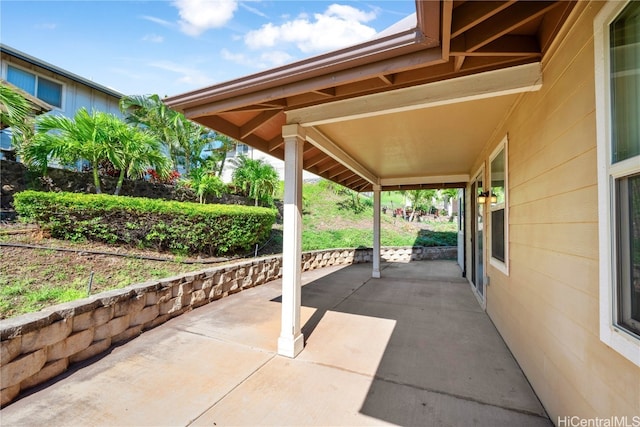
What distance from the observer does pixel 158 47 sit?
18.6 ft

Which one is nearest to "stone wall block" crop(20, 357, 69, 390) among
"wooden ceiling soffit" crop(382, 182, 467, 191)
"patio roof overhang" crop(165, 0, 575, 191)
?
"patio roof overhang" crop(165, 0, 575, 191)

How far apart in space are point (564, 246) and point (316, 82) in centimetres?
221

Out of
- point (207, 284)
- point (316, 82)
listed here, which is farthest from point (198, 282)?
point (316, 82)

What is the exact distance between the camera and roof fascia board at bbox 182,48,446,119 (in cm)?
194

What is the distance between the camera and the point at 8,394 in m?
2.12

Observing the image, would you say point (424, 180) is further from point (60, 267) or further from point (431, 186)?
point (60, 267)

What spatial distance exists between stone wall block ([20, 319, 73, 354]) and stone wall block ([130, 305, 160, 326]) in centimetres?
75

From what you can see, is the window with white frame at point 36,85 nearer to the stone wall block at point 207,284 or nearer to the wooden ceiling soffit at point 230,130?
the stone wall block at point 207,284

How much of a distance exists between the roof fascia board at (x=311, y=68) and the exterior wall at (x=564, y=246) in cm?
103

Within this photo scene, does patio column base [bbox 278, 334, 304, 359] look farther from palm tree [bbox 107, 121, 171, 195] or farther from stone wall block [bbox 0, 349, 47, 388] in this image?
palm tree [bbox 107, 121, 171, 195]

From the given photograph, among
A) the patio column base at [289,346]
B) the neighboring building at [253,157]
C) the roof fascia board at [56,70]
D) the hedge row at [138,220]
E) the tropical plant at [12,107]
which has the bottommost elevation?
the patio column base at [289,346]

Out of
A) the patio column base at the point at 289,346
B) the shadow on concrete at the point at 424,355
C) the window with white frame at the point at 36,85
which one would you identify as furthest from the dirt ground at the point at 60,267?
the window with white frame at the point at 36,85

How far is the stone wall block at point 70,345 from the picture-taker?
247cm

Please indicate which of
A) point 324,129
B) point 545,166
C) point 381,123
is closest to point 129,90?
point 324,129
